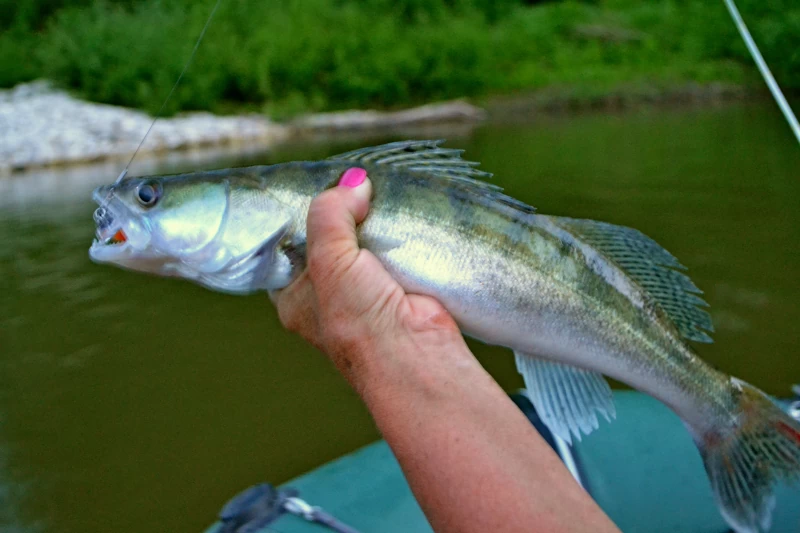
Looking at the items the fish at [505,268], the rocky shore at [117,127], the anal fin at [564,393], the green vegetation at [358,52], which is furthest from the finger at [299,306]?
the green vegetation at [358,52]

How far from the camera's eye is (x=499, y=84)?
20.5 m

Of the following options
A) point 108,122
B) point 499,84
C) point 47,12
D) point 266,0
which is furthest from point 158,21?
point 499,84

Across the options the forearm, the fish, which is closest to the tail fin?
the fish

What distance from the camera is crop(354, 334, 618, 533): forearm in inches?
51.4

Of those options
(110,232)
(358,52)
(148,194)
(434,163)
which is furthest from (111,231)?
(358,52)

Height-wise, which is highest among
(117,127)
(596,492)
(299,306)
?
(299,306)

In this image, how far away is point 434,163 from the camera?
1.88 metres

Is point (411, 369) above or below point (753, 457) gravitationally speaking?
above

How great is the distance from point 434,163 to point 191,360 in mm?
4020

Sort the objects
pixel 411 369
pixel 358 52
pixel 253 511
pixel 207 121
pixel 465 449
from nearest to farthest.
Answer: pixel 465 449 < pixel 411 369 < pixel 253 511 < pixel 207 121 < pixel 358 52

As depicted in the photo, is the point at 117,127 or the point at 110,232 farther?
the point at 117,127

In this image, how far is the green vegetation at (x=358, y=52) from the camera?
18328 mm

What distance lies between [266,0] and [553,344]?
916 inches

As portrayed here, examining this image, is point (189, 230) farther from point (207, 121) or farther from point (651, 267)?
point (207, 121)
